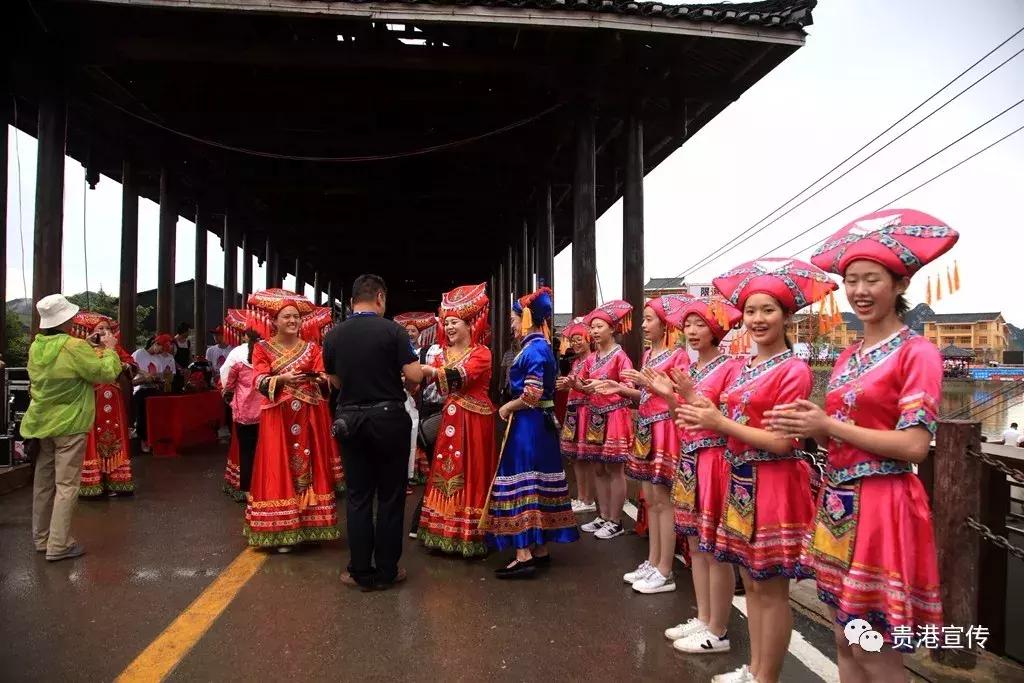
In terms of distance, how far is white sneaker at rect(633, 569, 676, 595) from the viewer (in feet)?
13.7

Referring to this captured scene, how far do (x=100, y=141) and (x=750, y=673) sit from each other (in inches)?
508

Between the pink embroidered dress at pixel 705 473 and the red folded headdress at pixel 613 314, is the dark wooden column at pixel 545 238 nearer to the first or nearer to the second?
the red folded headdress at pixel 613 314

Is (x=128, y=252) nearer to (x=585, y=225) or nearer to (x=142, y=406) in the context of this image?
(x=142, y=406)

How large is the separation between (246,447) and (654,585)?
4.28 metres

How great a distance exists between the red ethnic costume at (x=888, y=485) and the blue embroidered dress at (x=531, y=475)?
2328 mm

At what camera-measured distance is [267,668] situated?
3.14 meters

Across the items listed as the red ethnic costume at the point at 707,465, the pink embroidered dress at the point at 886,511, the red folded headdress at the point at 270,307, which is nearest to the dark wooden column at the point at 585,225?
A: the red folded headdress at the point at 270,307

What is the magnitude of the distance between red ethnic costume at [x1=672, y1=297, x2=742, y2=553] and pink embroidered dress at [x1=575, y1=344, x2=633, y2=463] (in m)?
1.71

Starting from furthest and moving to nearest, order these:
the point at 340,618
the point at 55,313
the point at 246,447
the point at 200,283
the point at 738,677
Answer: the point at 200,283 < the point at 246,447 < the point at 55,313 < the point at 340,618 < the point at 738,677

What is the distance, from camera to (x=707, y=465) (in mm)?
3119

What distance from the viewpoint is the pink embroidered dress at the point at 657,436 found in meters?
4.19

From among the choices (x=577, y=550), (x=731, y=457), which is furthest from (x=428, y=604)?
(x=731, y=457)

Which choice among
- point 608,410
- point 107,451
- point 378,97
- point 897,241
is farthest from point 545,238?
point 897,241

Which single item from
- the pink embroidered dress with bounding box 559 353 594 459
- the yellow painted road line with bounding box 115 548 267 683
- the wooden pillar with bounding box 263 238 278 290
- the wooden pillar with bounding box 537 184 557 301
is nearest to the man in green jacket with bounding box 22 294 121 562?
the yellow painted road line with bounding box 115 548 267 683
